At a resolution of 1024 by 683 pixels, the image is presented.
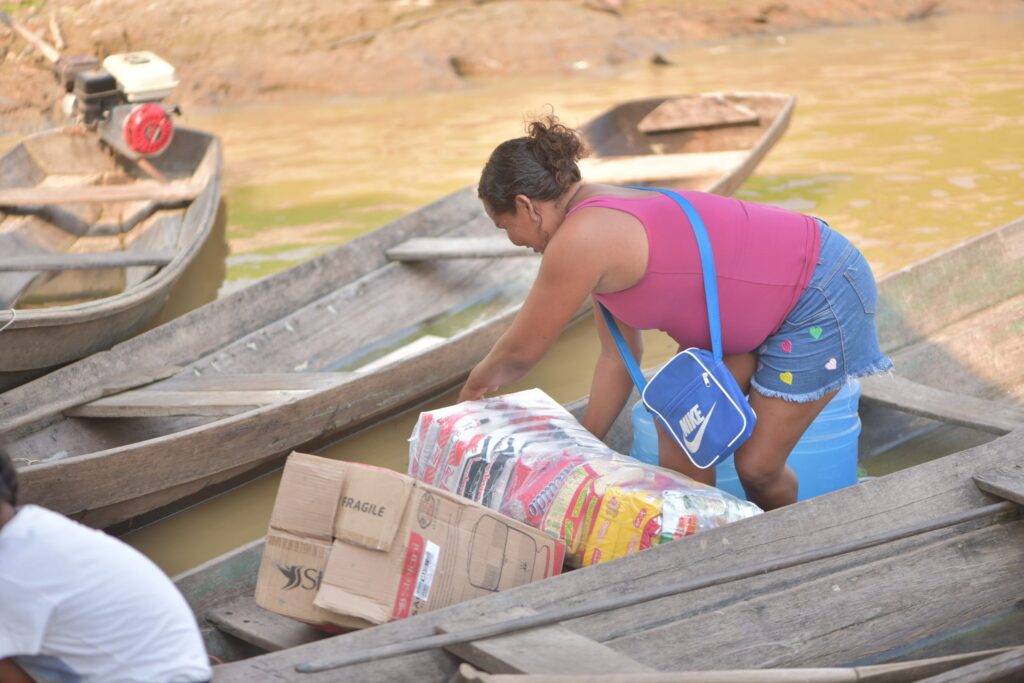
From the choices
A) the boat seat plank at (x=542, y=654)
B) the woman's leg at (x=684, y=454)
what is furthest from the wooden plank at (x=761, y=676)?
the woman's leg at (x=684, y=454)

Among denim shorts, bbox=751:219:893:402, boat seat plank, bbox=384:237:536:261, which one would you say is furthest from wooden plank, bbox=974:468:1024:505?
boat seat plank, bbox=384:237:536:261

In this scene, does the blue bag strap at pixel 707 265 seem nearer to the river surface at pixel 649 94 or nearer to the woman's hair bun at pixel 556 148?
the woman's hair bun at pixel 556 148

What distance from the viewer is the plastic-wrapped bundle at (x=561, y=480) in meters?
3.05

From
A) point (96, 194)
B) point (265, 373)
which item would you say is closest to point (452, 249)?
point (265, 373)

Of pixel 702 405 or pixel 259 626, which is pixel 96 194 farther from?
pixel 702 405

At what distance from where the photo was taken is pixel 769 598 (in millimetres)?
2947

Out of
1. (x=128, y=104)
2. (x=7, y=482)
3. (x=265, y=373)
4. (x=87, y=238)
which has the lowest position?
(x=87, y=238)

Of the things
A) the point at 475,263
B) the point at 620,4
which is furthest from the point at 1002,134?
the point at 620,4

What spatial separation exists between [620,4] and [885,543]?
46.7 ft

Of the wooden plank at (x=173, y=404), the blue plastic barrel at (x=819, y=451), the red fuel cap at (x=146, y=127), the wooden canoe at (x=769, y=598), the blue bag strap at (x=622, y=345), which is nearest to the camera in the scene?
the wooden canoe at (x=769, y=598)

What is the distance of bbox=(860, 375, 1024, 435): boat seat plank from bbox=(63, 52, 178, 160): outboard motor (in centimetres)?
507

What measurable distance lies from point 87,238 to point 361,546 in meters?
5.47

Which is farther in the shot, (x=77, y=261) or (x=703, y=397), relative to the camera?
(x=77, y=261)

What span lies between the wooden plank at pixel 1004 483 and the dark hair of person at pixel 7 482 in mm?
2475
